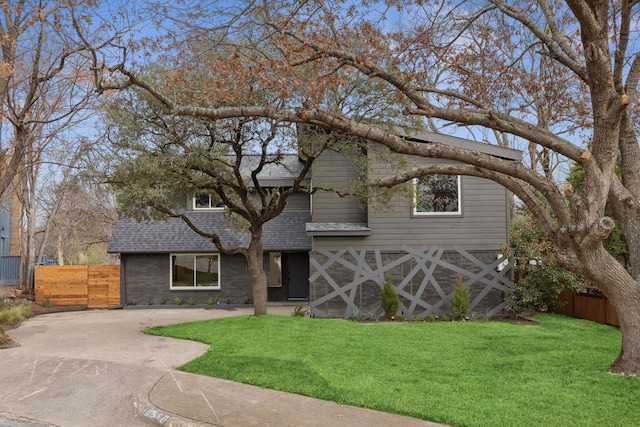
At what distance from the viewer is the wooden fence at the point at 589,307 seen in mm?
13297

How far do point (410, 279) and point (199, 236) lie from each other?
943 cm

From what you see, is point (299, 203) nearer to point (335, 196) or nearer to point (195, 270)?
point (195, 270)

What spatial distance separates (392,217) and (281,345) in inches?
286

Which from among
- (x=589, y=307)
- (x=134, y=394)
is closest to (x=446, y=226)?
(x=589, y=307)

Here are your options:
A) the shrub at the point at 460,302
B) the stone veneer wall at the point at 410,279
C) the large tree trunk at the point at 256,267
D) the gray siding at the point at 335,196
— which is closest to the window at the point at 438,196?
the stone veneer wall at the point at 410,279

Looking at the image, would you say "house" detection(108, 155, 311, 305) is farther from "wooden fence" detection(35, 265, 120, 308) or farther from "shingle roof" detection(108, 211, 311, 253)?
"wooden fence" detection(35, 265, 120, 308)

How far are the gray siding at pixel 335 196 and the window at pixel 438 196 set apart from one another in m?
1.72

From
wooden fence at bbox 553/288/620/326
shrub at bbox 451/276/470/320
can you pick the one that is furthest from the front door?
wooden fence at bbox 553/288/620/326

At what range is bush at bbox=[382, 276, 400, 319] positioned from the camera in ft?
49.4

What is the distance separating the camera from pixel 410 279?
15781mm

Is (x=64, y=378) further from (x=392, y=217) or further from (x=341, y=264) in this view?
(x=392, y=217)

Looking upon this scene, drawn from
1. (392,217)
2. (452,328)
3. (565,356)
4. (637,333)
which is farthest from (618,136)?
(392,217)

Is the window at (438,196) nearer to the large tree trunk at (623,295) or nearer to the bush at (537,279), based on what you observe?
the bush at (537,279)

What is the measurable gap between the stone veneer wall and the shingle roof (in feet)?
16.7
